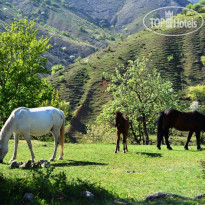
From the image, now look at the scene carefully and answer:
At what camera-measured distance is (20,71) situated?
33.9 m

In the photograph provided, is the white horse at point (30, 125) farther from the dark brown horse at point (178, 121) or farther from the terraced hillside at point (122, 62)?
the terraced hillside at point (122, 62)

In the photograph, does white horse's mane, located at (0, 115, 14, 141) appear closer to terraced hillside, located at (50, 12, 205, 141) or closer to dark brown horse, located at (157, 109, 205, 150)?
dark brown horse, located at (157, 109, 205, 150)

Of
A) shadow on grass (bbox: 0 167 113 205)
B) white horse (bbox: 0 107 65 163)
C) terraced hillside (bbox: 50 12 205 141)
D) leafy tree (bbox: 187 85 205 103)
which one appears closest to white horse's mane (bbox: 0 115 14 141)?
white horse (bbox: 0 107 65 163)

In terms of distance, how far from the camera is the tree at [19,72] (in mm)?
33312

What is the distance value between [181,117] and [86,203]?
55.6 feet

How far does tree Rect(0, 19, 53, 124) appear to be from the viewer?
109 feet

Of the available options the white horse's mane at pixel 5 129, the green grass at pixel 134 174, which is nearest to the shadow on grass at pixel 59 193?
the green grass at pixel 134 174

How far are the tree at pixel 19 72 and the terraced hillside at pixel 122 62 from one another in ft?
241

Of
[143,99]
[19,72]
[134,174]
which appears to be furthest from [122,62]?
[134,174]

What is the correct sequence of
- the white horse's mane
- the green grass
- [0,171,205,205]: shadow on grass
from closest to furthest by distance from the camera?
[0,171,205,205]: shadow on grass
the green grass
the white horse's mane

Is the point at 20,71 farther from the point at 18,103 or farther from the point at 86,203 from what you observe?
the point at 86,203

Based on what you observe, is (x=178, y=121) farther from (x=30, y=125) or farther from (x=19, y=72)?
(x=19, y=72)

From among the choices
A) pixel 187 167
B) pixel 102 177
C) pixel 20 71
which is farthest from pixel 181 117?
pixel 20 71

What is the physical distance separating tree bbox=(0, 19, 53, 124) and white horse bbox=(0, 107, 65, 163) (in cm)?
1613
